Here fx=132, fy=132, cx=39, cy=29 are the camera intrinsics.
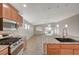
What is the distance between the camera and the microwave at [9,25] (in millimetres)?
2859

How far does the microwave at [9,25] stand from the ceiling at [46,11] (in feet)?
1.15

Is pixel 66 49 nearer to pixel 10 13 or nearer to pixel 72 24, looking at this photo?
pixel 72 24

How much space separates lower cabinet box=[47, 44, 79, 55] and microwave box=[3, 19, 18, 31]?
1014 millimetres

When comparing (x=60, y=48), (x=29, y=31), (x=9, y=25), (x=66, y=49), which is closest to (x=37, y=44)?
(x=29, y=31)

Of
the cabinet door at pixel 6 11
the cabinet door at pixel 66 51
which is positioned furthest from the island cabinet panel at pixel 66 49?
the cabinet door at pixel 6 11

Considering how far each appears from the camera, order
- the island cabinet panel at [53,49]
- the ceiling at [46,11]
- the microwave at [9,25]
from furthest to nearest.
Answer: the island cabinet panel at [53,49] < the ceiling at [46,11] < the microwave at [9,25]

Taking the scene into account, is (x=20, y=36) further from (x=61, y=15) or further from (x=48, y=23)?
(x=61, y=15)

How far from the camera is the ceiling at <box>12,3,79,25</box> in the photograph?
3121mm

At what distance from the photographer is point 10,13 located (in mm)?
3277

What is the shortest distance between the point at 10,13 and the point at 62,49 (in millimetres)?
1568

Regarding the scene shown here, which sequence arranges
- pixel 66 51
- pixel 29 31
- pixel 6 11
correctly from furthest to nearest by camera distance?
pixel 29 31, pixel 66 51, pixel 6 11

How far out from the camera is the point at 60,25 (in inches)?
127

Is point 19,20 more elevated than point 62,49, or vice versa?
point 19,20

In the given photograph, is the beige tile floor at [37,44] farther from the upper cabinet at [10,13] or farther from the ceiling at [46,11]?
the upper cabinet at [10,13]
